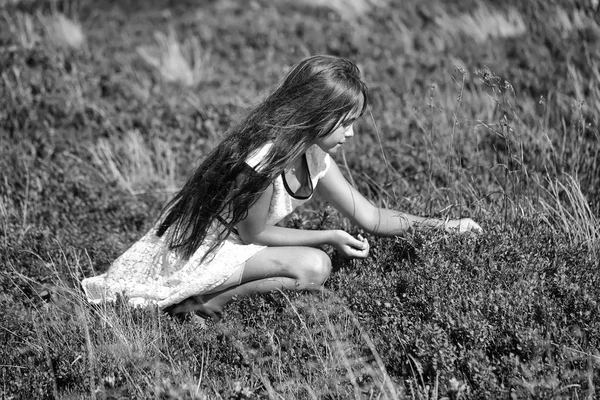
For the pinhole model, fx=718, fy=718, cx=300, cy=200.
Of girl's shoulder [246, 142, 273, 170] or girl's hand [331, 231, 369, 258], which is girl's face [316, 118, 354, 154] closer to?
girl's shoulder [246, 142, 273, 170]

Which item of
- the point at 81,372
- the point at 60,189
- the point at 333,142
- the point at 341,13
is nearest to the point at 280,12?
the point at 341,13

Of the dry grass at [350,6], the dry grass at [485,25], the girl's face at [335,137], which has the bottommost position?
the dry grass at [485,25]

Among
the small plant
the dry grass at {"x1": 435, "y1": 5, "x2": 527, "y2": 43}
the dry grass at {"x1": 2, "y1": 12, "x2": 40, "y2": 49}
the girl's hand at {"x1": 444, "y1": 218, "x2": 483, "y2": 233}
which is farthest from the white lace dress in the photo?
the dry grass at {"x1": 435, "y1": 5, "x2": 527, "y2": 43}

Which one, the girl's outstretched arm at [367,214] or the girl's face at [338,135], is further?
the girl's outstretched arm at [367,214]

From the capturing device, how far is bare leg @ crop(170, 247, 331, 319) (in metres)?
4.14

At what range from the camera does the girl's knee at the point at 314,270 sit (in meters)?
4.13

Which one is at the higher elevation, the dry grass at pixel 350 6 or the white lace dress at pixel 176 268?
the white lace dress at pixel 176 268

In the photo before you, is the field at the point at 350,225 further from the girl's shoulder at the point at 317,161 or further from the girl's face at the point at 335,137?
the girl's shoulder at the point at 317,161

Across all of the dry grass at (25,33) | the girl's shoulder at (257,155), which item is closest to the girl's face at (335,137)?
the girl's shoulder at (257,155)

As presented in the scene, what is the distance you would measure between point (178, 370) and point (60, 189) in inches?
116

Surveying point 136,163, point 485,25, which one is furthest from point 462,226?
point 485,25

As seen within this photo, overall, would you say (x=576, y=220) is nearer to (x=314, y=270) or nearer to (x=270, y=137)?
(x=314, y=270)

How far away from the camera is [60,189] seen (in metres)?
6.04

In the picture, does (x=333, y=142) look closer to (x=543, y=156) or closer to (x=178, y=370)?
(x=178, y=370)
